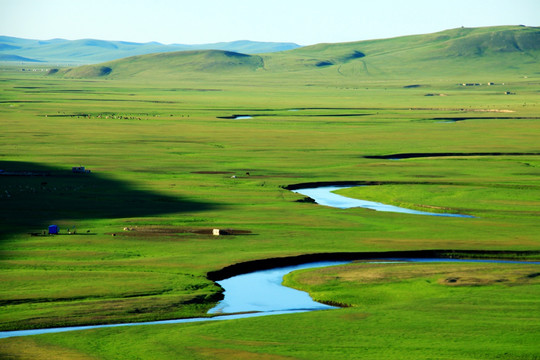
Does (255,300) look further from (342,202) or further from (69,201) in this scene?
(342,202)

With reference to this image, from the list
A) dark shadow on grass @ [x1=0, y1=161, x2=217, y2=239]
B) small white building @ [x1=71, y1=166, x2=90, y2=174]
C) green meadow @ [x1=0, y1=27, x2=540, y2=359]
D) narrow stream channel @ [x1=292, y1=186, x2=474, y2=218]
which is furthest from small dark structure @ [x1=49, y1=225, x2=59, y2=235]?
small white building @ [x1=71, y1=166, x2=90, y2=174]

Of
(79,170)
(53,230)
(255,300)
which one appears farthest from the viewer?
(79,170)

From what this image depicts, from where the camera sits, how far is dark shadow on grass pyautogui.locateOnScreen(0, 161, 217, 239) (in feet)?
214

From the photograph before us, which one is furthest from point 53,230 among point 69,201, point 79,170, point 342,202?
point 79,170

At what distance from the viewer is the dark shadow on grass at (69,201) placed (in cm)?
6538

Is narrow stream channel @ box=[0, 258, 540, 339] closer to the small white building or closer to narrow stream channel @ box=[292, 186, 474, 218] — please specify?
narrow stream channel @ box=[292, 186, 474, 218]

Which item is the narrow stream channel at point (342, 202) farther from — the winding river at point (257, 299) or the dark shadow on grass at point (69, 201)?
the winding river at point (257, 299)

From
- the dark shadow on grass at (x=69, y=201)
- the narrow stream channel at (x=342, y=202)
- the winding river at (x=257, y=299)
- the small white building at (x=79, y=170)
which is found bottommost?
the narrow stream channel at (x=342, y=202)

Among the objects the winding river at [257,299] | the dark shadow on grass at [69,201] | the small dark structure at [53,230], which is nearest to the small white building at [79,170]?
the dark shadow on grass at [69,201]

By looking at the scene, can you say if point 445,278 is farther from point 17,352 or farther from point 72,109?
point 72,109

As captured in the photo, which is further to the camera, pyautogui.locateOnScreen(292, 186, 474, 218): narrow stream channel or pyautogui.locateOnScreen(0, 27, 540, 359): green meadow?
pyautogui.locateOnScreen(292, 186, 474, 218): narrow stream channel

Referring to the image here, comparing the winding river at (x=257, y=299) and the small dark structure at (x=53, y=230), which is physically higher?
the small dark structure at (x=53, y=230)

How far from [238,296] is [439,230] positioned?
→ 20.9m

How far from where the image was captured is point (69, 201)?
72125 mm
